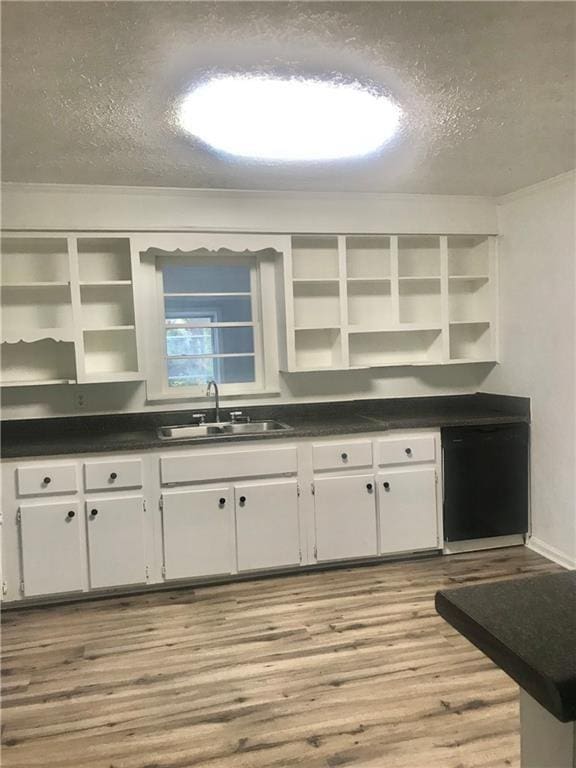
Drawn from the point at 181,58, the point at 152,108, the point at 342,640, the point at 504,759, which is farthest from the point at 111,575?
the point at 181,58

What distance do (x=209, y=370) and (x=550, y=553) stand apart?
8.20 ft

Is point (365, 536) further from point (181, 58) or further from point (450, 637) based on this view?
point (181, 58)

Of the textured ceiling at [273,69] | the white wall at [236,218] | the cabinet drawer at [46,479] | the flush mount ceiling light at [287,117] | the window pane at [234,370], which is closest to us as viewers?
the textured ceiling at [273,69]

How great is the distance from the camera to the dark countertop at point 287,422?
3264 millimetres

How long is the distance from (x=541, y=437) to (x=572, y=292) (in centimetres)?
95

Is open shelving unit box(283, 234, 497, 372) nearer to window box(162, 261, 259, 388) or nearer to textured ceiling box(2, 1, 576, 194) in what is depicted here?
window box(162, 261, 259, 388)

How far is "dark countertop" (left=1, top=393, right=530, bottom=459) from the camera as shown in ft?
10.7

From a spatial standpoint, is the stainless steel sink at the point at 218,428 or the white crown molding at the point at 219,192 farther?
the stainless steel sink at the point at 218,428

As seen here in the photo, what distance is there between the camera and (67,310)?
3.68m

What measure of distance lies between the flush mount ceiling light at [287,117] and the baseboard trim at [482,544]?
247 cm

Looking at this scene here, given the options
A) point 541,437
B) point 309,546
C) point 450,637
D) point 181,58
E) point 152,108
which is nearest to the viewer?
point 181,58

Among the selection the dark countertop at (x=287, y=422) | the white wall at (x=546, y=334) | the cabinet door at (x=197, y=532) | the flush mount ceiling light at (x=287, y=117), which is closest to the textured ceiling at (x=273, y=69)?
the flush mount ceiling light at (x=287, y=117)

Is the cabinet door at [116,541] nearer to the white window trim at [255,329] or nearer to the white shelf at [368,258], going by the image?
the white window trim at [255,329]

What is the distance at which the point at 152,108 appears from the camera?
2268mm
